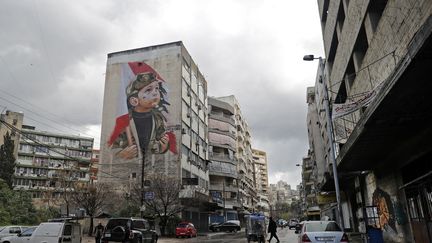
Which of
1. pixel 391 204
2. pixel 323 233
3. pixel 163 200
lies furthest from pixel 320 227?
pixel 163 200

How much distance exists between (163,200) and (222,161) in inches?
1315

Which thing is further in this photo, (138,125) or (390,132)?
(138,125)

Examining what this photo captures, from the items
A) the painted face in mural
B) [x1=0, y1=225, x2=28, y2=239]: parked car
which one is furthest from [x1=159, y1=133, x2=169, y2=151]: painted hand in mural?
[x1=0, y1=225, x2=28, y2=239]: parked car

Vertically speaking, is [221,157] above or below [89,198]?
above

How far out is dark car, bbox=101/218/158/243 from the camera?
68.3 ft

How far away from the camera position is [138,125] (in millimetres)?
56156

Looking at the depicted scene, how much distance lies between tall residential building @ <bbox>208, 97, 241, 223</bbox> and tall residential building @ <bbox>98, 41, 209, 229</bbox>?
863cm

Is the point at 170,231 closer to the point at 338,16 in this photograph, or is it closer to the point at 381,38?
the point at 338,16

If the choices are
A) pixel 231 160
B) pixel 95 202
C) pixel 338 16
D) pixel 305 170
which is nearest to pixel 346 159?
pixel 338 16

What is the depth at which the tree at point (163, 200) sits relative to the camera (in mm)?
41031

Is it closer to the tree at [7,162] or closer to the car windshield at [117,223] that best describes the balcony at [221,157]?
the tree at [7,162]

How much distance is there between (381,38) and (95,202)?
3798 cm

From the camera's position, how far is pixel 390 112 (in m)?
10.2

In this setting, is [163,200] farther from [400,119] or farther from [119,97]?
[400,119]
